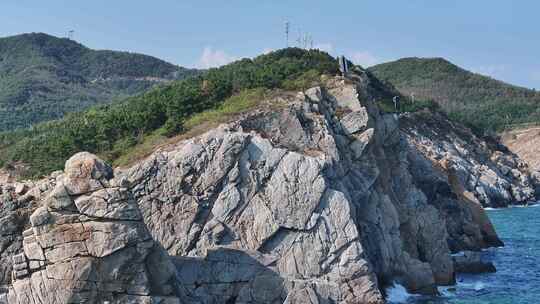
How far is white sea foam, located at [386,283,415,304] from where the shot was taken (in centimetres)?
3953

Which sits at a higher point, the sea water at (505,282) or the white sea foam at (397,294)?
the white sea foam at (397,294)

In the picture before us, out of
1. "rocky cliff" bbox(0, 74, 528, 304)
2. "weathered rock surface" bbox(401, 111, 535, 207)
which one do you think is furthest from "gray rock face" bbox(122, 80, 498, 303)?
"weathered rock surface" bbox(401, 111, 535, 207)

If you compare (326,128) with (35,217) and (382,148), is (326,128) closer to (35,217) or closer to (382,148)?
(382,148)

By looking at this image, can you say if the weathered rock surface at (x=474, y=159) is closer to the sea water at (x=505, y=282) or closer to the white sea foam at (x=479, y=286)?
the sea water at (x=505, y=282)

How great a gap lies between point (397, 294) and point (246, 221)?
10267 millimetres

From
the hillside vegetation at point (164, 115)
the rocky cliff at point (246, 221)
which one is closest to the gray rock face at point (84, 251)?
the rocky cliff at point (246, 221)

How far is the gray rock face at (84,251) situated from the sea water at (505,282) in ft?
56.0

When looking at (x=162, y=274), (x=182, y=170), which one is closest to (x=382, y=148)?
(x=182, y=170)

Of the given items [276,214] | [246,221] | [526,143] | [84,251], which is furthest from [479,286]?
[526,143]

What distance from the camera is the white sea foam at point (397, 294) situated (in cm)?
3953

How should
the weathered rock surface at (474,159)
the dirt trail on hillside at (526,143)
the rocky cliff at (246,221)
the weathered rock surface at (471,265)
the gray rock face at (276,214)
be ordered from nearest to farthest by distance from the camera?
1. the rocky cliff at (246,221)
2. the gray rock face at (276,214)
3. the weathered rock surface at (471,265)
4. the weathered rock surface at (474,159)
5. the dirt trail on hillside at (526,143)

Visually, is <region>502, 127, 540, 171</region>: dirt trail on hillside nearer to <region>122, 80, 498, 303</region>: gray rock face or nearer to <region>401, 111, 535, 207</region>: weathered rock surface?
<region>401, 111, 535, 207</region>: weathered rock surface

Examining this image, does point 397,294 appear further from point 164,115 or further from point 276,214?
point 164,115

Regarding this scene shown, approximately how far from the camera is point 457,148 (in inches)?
4653
